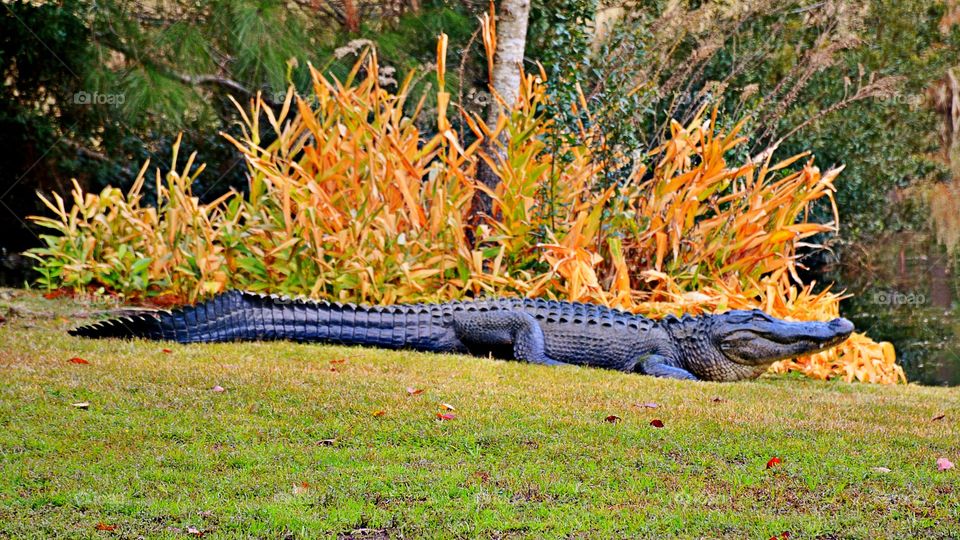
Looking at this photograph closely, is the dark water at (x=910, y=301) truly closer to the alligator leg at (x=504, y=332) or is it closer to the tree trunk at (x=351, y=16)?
the alligator leg at (x=504, y=332)

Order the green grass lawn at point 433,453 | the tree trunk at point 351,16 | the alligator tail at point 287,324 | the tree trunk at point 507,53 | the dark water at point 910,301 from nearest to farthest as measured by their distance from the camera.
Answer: the green grass lawn at point 433,453 < the alligator tail at point 287,324 < the tree trunk at point 507,53 < the dark water at point 910,301 < the tree trunk at point 351,16

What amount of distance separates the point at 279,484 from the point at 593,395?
5.66ft

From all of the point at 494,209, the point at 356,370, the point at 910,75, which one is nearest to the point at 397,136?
the point at 494,209

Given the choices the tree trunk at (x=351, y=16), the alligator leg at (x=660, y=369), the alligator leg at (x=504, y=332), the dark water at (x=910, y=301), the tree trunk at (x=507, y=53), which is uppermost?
the tree trunk at (x=351, y=16)

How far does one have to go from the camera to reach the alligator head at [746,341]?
5289 mm

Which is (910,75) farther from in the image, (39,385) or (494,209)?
(39,385)

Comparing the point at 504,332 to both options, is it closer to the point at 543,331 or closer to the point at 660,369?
the point at 543,331

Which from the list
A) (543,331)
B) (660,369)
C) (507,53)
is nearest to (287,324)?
(543,331)

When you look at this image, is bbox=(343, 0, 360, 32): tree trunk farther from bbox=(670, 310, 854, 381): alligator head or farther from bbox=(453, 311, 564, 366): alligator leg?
bbox=(670, 310, 854, 381): alligator head

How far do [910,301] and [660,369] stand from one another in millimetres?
7322

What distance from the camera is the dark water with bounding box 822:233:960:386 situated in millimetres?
8664

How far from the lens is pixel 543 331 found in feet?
17.5

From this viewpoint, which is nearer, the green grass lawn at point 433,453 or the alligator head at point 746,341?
the green grass lawn at point 433,453

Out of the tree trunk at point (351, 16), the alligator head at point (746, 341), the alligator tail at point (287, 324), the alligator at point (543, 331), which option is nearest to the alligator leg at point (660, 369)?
the alligator at point (543, 331)
